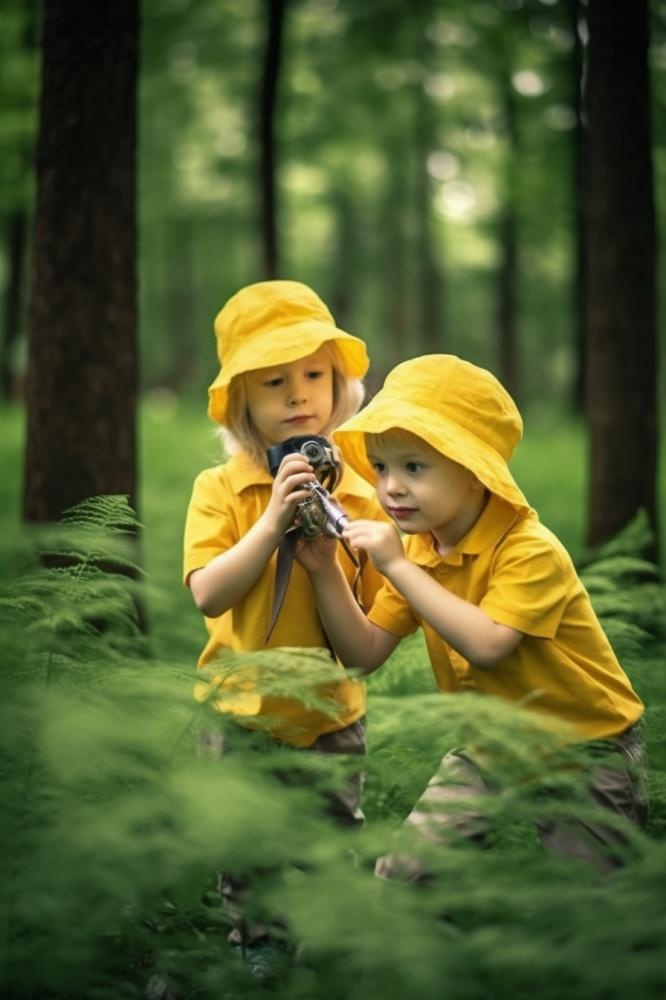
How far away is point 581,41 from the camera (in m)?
13.4

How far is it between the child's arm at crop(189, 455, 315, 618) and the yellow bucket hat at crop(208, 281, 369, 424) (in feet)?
1.41

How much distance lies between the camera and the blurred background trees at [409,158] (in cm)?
648

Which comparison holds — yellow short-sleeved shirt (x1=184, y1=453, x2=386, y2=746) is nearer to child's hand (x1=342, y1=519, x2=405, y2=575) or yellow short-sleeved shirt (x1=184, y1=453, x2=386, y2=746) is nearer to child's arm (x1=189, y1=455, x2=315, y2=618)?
child's arm (x1=189, y1=455, x2=315, y2=618)

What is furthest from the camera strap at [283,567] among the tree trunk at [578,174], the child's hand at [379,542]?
the tree trunk at [578,174]

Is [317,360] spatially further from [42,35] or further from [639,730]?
[42,35]

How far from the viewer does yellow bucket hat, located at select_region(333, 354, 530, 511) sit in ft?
9.04

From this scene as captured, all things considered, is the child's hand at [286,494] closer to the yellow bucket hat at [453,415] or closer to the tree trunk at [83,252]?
the yellow bucket hat at [453,415]

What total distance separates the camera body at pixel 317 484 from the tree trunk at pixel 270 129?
10.3 metres

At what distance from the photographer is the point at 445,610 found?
8.72ft

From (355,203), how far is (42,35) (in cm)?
2573

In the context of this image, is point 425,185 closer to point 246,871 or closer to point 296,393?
point 296,393

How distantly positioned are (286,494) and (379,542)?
1.14 ft

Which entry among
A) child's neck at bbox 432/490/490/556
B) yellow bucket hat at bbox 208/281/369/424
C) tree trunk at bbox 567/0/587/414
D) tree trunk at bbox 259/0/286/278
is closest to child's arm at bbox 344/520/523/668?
child's neck at bbox 432/490/490/556

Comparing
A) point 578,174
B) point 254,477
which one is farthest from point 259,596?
point 578,174
